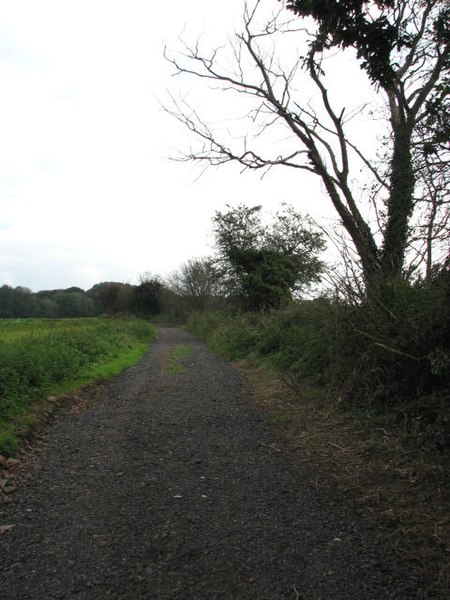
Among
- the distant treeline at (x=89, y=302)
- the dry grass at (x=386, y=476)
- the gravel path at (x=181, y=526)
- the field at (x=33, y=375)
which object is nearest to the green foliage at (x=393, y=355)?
the dry grass at (x=386, y=476)

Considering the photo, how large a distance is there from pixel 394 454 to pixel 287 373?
5236 mm

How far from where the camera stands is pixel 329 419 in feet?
21.7

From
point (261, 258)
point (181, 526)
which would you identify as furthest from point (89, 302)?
point (181, 526)

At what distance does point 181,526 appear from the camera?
3.57m

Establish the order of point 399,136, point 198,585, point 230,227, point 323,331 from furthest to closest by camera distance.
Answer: point 230,227 → point 399,136 → point 323,331 → point 198,585

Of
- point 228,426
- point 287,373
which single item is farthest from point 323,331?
point 228,426

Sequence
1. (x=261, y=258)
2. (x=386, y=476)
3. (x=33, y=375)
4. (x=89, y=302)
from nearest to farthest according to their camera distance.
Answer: (x=386, y=476), (x=33, y=375), (x=261, y=258), (x=89, y=302)

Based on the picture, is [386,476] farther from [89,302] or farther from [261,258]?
[89,302]

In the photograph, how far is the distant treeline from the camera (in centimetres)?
6406

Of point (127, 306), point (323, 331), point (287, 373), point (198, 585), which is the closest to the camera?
point (198, 585)

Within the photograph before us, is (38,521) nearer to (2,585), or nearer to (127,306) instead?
(2,585)

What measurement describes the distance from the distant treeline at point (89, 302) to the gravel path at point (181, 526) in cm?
5969

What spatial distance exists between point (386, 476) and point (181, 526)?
2.10 meters

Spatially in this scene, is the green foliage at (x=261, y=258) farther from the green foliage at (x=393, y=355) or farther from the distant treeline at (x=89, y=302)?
the distant treeline at (x=89, y=302)
